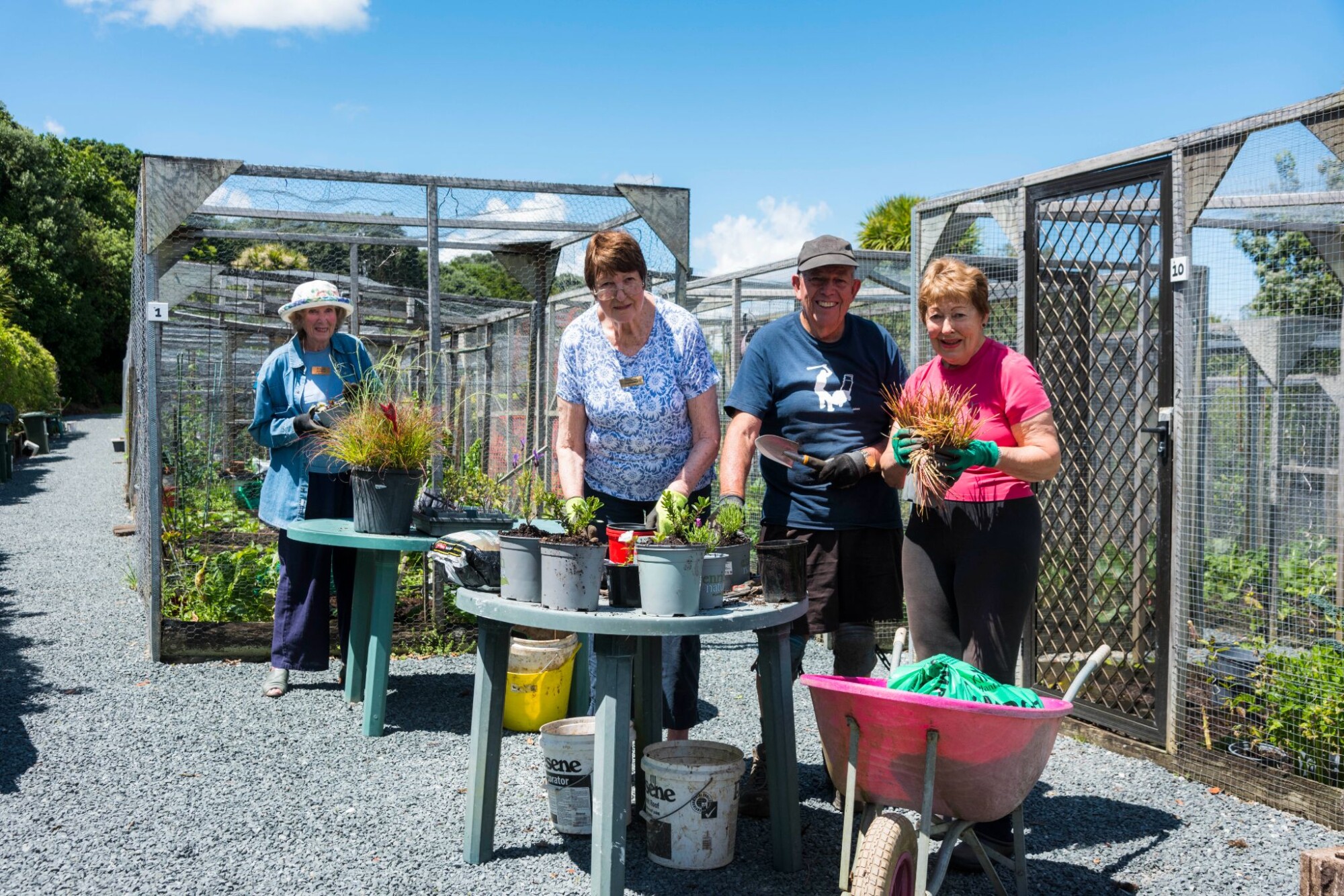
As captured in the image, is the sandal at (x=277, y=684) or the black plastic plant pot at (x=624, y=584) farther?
the sandal at (x=277, y=684)

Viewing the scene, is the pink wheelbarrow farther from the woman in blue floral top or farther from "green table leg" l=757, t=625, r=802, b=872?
the woman in blue floral top

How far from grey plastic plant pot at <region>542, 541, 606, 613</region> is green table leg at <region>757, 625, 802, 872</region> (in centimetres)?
67

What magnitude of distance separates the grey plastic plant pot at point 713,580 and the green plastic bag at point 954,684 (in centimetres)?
46

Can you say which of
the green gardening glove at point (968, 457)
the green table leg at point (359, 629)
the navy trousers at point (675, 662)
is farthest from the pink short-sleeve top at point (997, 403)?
the green table leg at point (359, 629)

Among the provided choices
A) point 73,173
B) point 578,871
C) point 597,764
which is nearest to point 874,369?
point 597,764

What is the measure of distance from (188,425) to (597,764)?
905cm

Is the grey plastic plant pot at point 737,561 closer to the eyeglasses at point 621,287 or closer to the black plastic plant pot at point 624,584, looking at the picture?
the black plastic plant pot at point 624,584

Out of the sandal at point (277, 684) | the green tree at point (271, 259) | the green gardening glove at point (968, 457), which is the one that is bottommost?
the sandal at point (277, 684)

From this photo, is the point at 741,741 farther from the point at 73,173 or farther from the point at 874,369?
the point at 73,173

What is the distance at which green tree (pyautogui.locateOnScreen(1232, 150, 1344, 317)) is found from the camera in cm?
379

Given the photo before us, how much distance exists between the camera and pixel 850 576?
322 centimetres

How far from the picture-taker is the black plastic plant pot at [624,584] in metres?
2.62

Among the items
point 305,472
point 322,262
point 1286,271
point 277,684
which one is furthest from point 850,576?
point 322,262

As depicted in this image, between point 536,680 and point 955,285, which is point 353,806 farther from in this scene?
point 955,285
